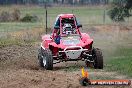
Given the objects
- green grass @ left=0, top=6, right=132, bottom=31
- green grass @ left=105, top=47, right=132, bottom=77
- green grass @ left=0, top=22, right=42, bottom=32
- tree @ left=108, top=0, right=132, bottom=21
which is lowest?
green grass @ left=0, top=6, right=132, bottom=31

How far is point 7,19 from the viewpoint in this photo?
5428 cm

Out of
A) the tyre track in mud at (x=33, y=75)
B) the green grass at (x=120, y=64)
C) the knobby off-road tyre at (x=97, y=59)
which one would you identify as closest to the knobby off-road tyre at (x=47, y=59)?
the tyre track in mud at (x=33, y=75)

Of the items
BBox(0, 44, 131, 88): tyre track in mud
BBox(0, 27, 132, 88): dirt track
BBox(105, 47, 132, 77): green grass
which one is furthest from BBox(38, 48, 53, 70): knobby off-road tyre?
BBox(105, 47, 132, 77): green grass

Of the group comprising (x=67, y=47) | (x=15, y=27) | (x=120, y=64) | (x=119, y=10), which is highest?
(x=67, y=47)

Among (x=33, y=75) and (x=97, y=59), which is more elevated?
(x=33, y=75)

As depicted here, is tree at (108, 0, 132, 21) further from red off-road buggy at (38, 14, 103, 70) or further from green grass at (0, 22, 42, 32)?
red off-road buggy at (38, 14, 103, 70)

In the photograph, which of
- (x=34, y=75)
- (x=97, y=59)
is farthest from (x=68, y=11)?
(x=34, y=75)

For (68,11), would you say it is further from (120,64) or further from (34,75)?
(34,75)

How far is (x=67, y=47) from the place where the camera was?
17.3 meters

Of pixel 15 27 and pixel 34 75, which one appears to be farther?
pixel 15 27

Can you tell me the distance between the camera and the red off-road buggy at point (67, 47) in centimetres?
1712

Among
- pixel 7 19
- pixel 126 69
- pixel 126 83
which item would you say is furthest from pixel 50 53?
pixel 7 19

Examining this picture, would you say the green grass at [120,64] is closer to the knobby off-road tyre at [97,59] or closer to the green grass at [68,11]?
the knobby off-road tyre at [97,59]

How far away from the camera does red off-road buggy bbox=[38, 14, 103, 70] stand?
56.2 feet
